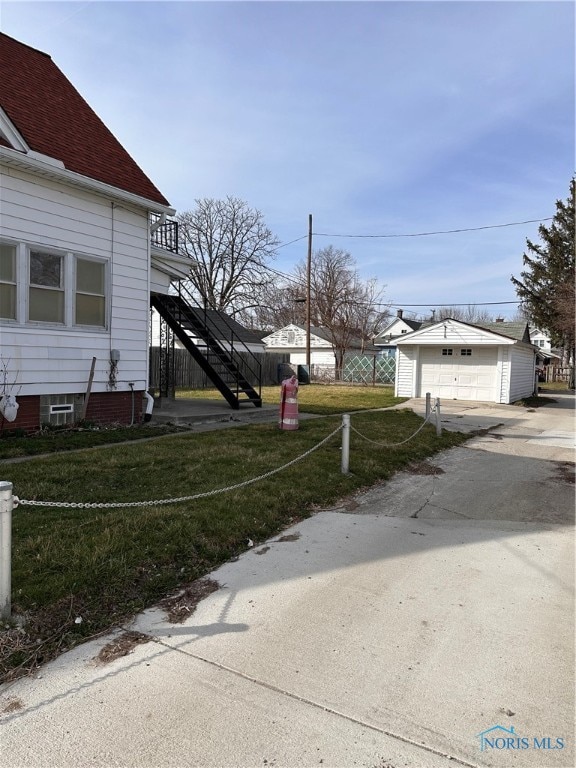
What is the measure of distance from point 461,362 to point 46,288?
57.5ft

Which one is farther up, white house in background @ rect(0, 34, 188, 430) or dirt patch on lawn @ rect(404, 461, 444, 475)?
white house in background @ rect(0, 34, 188, 430)

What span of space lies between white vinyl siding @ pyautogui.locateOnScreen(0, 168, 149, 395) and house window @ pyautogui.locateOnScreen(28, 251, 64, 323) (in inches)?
4.1

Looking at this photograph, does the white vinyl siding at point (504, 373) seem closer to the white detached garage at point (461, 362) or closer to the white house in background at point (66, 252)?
the white detached garage at point (461, 362)

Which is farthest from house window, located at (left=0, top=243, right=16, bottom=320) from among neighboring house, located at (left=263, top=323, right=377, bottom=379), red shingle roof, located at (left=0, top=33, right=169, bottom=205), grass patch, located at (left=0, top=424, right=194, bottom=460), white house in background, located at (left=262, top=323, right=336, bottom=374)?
white house in background, located at (left=262, top=323, right=336, bottom=374)

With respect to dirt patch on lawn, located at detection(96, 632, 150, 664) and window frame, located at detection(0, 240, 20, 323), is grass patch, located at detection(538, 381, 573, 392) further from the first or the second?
dirt patch on lawn, located at detection(96, 632, 150, 664)

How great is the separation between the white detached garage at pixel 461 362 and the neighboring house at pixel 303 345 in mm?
24594

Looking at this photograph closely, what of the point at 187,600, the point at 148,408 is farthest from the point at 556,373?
the point at 187,600

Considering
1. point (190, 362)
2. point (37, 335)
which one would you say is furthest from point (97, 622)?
point (190, 362)

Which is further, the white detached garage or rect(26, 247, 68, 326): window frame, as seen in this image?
the white detached garage

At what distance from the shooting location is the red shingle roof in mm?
8977

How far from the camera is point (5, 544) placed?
297 cm

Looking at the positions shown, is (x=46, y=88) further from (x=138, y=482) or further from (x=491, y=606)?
(x=491, y=606)

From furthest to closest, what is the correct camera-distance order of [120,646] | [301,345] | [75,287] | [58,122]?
[301,345]
[58,122]
[75,287]
[120,646]

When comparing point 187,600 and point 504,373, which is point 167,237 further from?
point 504,373
